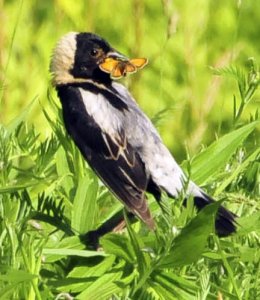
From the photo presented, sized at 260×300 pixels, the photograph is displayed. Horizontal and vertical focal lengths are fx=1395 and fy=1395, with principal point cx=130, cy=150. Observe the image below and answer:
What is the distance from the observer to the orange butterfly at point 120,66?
389 centimetres

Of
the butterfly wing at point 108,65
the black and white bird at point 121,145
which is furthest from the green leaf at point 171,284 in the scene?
the butterfly wing at point 108,65

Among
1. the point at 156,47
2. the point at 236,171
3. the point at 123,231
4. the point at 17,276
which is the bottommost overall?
the point at 156,47

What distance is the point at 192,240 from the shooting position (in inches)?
116

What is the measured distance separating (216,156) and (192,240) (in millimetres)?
691

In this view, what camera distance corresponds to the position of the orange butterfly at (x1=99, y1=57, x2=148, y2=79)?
3.89 meters

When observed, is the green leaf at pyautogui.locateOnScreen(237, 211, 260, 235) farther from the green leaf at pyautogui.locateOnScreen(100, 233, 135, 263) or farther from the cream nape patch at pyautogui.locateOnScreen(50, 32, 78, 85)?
the cream nape patch at pyautogui.locateOnScreen(50, 32, 78, 85)

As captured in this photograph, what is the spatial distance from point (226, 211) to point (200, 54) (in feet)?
11.4

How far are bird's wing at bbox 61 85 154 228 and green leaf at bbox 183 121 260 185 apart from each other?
5.9 inches

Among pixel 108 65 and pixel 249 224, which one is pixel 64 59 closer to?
pixel 108 65

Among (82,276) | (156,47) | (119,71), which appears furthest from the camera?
(156,47)

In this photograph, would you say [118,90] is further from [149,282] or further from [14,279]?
[14,279]

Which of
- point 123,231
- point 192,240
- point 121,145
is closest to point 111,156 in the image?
point 121,145

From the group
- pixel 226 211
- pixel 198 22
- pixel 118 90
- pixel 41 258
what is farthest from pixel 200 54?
pixel 41 258

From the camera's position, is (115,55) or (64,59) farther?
(64,59)
